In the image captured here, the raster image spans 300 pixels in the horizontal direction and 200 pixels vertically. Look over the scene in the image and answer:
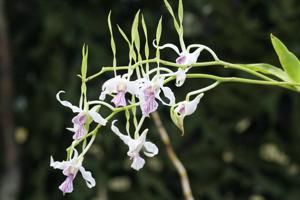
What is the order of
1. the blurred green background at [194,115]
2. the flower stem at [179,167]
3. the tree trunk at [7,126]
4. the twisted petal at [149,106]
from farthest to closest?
the tree trunk at [7,126]
the blurred green background at [194,115]
the flower stem at [179,167]
the twisted petal at [149,106]

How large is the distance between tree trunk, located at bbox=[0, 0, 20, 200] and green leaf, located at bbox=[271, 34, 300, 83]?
1602mm

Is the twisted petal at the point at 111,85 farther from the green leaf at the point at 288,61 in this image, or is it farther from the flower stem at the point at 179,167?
the flower stem at the point at 179,167

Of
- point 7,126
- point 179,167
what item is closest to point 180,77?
point 179,167

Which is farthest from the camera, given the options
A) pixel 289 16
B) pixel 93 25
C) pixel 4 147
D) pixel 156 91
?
pixel 4 147

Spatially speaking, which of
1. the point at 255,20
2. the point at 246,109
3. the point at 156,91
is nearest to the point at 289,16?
the point at 255,20

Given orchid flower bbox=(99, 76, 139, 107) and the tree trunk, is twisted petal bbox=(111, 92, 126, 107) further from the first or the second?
the tree trunk

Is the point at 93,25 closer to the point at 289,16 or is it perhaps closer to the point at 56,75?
the point at 56,75

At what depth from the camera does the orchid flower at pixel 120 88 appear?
624mm

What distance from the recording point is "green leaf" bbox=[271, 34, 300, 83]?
70 cm

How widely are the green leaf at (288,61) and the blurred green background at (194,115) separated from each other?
1.36 m

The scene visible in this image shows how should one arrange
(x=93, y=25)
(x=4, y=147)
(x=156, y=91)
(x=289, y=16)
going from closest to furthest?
1. (x=156, y=91)
2. (x=289, y=16)
3. (x=93, y=25)
4. (x=4, y=147)

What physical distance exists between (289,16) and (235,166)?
46 centimetres

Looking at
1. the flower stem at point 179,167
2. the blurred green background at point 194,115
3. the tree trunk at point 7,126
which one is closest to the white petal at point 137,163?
the flower stem at point 179,167

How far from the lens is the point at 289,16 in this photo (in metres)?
2.01
